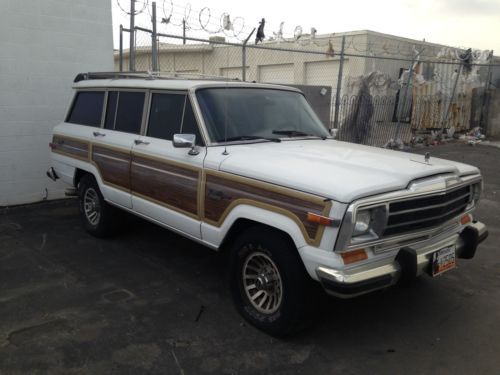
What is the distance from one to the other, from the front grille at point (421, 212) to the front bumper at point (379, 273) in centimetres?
17

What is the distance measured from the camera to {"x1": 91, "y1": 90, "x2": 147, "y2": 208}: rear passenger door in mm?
4984

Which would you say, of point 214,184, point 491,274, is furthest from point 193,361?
point 491,274

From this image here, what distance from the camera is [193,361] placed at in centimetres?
327

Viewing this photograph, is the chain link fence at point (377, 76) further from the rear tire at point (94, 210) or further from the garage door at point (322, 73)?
the rear tire at point (94, 210)

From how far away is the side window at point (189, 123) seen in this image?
13.8 ft

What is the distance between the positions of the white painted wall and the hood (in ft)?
14.9

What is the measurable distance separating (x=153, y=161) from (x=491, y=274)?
3.67m

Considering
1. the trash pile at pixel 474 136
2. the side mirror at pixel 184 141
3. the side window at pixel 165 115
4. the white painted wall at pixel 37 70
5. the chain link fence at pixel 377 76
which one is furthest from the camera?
the trash pile at pixel 474 136

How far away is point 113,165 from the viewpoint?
518 centimetres

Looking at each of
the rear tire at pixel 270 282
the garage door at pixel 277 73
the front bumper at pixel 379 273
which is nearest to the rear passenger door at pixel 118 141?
the rear tire at pixel 270 282

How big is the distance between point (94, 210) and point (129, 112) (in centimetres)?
144

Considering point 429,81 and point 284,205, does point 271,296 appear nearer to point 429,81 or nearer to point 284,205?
point 284,205

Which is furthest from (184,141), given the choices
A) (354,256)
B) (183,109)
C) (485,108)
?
(485,108)

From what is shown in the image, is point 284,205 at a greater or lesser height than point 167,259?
greater
